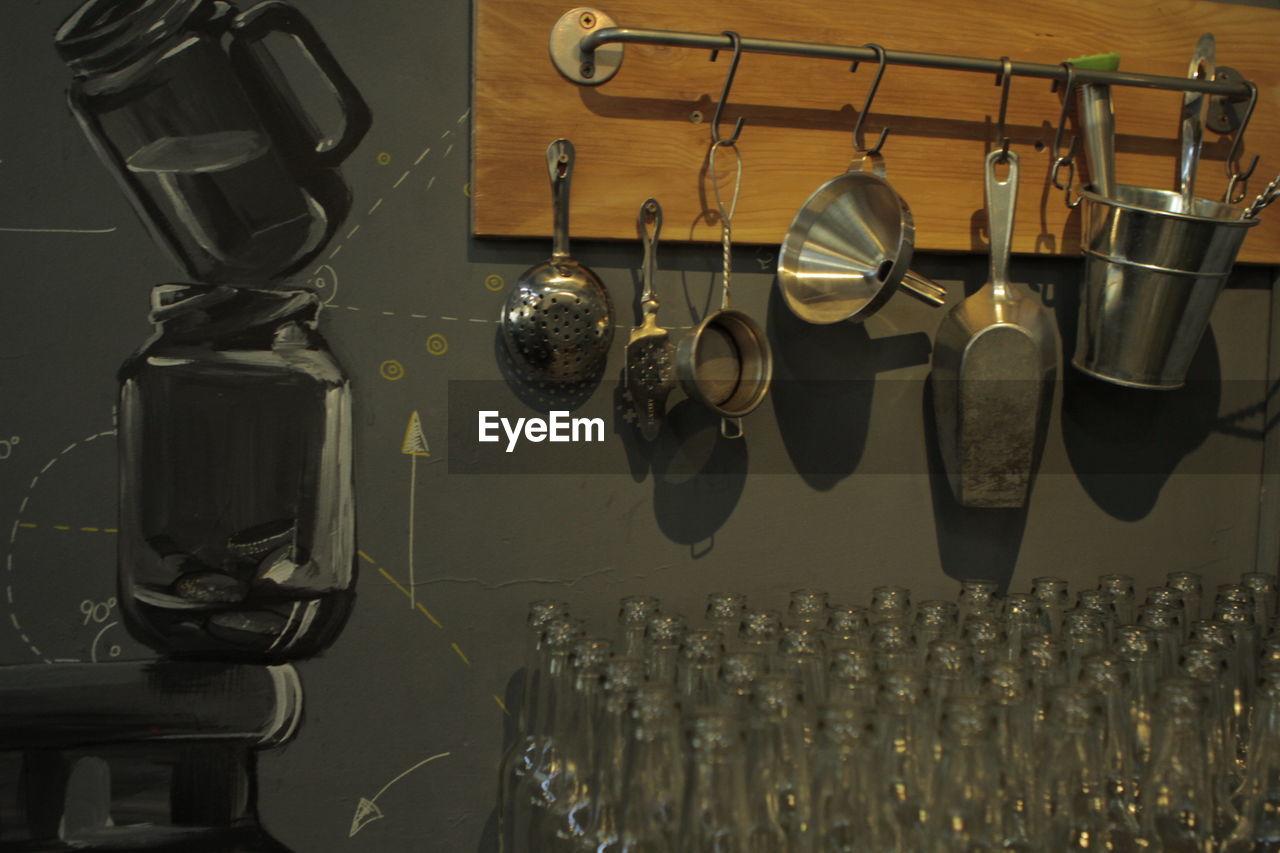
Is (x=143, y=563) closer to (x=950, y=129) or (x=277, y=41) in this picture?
(x=277, y=41)

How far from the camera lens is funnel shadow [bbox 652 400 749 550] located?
1.15 m

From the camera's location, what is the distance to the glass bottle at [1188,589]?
1.18 metres

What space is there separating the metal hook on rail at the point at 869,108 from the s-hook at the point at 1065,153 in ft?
0.67

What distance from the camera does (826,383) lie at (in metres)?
1.19

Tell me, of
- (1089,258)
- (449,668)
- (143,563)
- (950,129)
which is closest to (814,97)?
(950,129)

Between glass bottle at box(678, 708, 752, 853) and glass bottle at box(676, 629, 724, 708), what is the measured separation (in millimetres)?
92

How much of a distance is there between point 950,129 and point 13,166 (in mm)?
1019

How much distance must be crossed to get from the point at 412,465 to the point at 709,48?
1.80ft

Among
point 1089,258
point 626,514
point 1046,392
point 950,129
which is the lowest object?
point 626,514

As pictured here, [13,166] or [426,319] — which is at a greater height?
[13,166]

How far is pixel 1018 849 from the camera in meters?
0.80

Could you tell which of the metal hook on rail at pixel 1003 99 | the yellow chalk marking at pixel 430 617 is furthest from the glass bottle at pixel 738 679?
the metal hook on rail at pixel 1003 99

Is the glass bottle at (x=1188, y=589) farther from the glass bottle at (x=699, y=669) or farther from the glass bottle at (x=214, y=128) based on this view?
the glass bottle at (x=214, y=128)

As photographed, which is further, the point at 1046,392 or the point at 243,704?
the point at 1046,392
